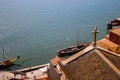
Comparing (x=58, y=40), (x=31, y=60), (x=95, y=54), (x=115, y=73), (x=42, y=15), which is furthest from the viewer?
(x=42, y=15)

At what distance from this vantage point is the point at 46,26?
7231cm

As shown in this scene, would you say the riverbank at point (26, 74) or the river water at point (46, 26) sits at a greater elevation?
the river water at point (46, 26)

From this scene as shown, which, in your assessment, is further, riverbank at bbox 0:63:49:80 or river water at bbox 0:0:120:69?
river water at bbox 0:0:120:69

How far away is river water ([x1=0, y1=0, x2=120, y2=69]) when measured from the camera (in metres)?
53.6

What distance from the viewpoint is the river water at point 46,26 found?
176 feet

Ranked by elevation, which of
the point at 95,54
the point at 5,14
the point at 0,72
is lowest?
the point at 0,72

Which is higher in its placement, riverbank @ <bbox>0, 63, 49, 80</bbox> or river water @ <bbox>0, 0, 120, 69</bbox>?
river water @ <bbox>0, 0, 120, 69</bbox>

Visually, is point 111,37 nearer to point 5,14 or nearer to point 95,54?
point 95,54

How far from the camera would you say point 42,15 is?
85688mm

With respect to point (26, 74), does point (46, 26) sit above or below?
above

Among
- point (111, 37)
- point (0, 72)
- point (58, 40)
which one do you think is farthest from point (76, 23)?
point (0, 72)

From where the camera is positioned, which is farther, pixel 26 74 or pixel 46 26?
pixel 46 26

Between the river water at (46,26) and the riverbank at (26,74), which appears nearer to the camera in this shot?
the riverbank at (26,74)

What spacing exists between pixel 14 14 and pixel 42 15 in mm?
11626
